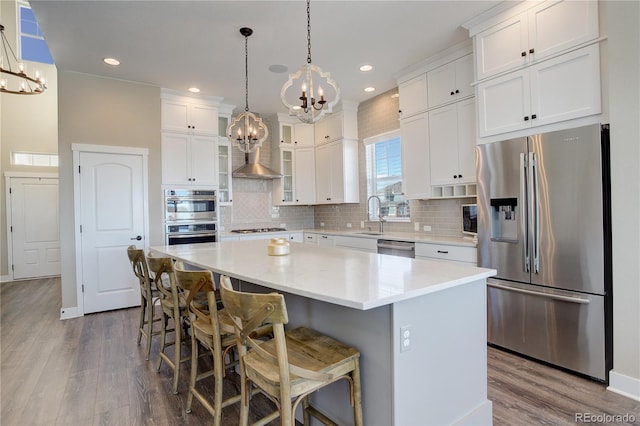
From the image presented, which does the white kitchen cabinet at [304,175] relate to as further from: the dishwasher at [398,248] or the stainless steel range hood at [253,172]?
the dishwasher at [398,248]

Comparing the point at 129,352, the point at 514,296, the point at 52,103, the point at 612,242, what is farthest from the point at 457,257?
the point at 52,103

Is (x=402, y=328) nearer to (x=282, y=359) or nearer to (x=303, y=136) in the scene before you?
(x=282, y=359)

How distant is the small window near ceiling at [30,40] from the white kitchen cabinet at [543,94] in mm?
7697

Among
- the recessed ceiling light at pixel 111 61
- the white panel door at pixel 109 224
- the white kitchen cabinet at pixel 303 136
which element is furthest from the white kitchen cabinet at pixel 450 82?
the white panel door at pixel 109 224

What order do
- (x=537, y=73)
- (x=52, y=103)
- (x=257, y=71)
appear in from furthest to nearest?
1. (x=52, y=103)
2. (x=257, y=71)
3. (x=537, y=73)

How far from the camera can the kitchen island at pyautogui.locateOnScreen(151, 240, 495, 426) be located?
1.46m

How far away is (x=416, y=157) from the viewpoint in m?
4.14

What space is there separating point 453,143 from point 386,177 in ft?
4.95

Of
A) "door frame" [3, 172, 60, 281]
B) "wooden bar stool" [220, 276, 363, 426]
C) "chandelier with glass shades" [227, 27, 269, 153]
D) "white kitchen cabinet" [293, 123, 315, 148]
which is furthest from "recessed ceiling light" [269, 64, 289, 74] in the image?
"door frame" [3, 172, 60, 281]

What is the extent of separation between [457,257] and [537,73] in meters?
1.75

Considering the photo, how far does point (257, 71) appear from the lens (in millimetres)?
4227

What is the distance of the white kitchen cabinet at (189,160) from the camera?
481 centimetres

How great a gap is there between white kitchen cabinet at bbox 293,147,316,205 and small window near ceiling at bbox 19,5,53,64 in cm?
514

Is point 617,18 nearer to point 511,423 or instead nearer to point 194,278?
point 511,423
